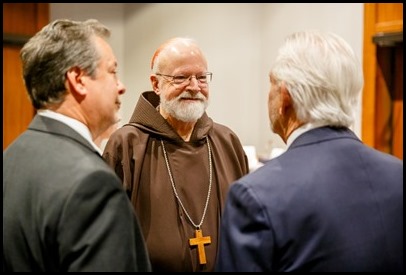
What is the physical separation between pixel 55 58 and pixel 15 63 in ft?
11.8

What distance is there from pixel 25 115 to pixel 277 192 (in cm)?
392

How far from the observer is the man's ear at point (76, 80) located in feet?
4.86

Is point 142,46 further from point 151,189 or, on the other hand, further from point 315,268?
point 315,268

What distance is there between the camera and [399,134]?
155 inches

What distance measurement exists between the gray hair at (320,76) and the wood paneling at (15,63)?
3.75m

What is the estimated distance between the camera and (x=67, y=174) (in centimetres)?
135

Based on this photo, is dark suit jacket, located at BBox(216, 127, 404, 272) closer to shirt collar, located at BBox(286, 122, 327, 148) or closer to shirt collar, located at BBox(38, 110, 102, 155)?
shirt collar, located at BBox(286, 122, 327, 148)

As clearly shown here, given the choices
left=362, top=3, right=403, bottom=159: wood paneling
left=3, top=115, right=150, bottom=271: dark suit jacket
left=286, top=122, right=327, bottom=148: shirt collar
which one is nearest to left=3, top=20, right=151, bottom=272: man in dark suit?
left=3, top=115, right=150, bottom=271: dark suit jacket

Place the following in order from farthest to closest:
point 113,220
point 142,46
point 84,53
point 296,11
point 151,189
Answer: point 142,46, point 296,11, point 151,189, point 84,53, point 113,220

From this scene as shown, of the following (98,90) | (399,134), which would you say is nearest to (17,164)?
(98,90)

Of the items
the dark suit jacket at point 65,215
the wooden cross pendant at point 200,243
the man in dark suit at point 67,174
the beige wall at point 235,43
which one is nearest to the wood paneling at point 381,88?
the beige wall at point 235,43

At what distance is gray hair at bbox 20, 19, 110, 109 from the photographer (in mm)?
1477

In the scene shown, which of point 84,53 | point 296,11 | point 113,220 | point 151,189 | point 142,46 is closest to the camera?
point 113,220

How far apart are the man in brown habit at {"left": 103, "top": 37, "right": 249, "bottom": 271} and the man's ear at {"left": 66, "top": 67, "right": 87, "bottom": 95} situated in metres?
0.81
